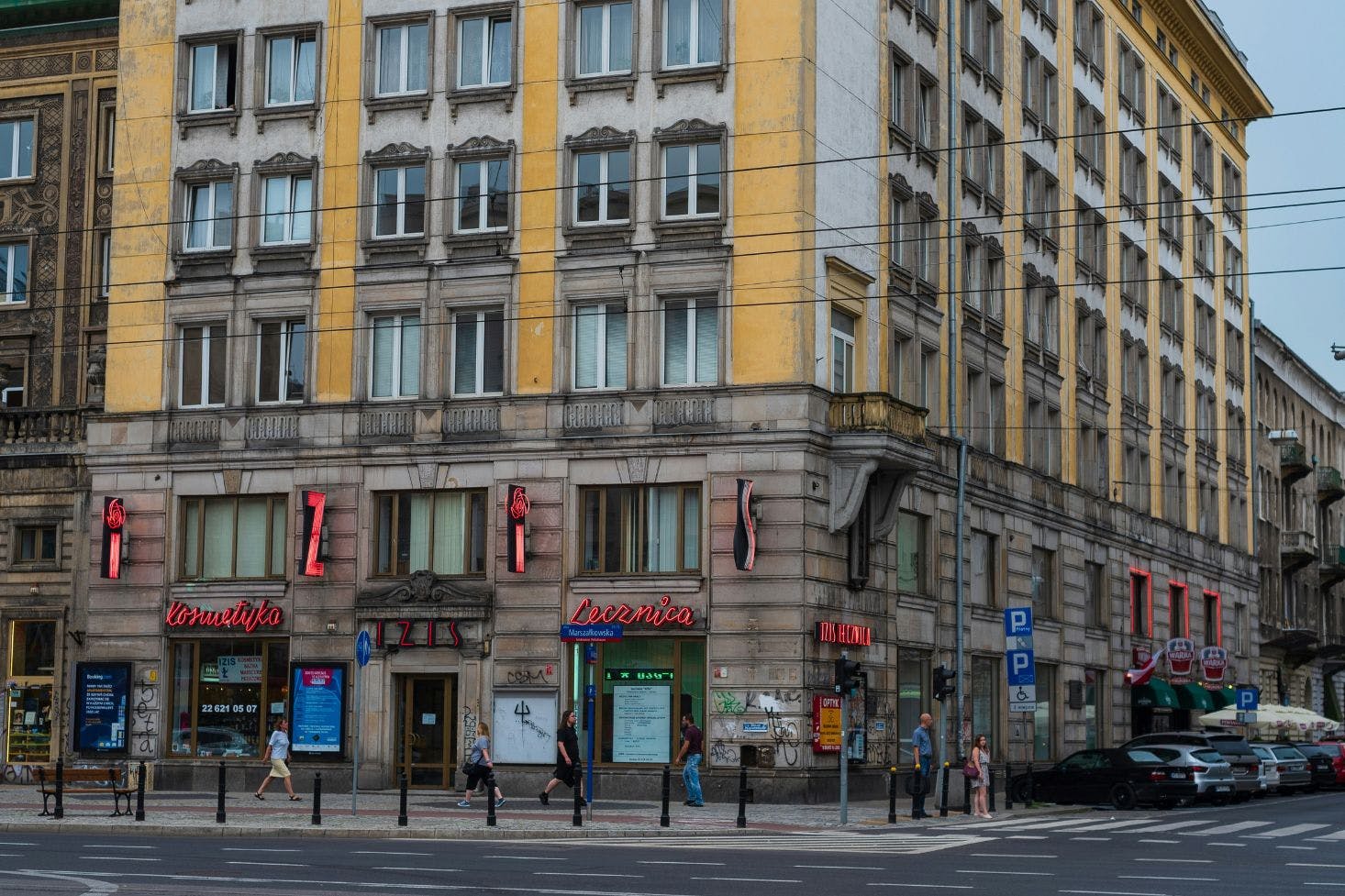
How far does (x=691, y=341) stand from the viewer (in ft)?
145

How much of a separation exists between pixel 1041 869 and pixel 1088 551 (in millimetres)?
37762

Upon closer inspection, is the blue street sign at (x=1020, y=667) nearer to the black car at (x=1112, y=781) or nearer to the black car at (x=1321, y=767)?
the black car at (x=1112, y=781)

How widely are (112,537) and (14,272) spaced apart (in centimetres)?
987

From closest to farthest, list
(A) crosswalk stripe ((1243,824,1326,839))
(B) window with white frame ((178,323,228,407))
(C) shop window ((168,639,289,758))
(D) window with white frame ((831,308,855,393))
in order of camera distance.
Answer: (A) crosswalk stripe ((1243,824,1326,839)) < (D) window with white frame ((831,308,855,393)) < (C) shop window ((168,639,289,758)) < (B) window with white frame ((178,323,228,407))

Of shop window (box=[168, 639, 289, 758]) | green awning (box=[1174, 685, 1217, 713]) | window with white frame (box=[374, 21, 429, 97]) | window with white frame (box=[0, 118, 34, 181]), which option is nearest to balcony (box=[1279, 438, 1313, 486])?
green awning (box=[1174, 685, 1217, 713])

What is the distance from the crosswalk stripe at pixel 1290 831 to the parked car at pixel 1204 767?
707cm

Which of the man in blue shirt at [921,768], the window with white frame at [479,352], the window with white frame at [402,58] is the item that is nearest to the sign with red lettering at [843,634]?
the man in blue shirt at [921,768]

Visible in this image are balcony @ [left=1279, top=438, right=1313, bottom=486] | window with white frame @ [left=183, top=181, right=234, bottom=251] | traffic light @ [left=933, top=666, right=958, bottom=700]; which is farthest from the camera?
balcony @ [left=1279, top=438, right=1313, bottom=486]

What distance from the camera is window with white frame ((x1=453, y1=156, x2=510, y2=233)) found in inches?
1822

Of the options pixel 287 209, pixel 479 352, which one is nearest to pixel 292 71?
pixel 287 209

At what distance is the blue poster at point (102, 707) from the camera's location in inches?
1877

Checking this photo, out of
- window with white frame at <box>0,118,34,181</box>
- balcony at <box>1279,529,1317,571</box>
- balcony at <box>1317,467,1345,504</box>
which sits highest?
window with white frame at <box>0,118,34,181</box>

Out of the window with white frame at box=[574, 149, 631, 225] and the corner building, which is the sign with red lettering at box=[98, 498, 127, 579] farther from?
the window with white frame at box=[574, 149, 631, 225]

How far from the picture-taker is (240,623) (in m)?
47.0
